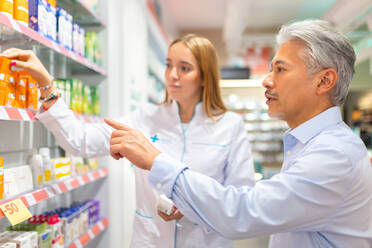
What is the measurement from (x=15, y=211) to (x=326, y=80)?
4.68 feet

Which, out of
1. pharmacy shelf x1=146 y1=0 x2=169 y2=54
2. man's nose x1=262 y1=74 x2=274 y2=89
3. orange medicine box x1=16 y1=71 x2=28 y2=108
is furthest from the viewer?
pharmacy shelf x1=146 y1=0 x2=169 y2=54

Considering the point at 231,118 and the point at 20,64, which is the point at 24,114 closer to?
the point at 20,64

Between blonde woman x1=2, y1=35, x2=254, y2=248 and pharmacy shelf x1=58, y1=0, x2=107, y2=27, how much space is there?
0.86 meters

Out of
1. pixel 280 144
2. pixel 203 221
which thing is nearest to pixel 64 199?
pixel 203 221

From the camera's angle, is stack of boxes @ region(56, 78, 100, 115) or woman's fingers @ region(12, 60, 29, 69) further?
stack of boxes @ region(56, 78, 100, 115)

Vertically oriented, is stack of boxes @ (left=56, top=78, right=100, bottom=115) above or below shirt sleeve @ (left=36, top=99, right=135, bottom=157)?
above

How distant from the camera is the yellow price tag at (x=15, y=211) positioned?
4.70 feet

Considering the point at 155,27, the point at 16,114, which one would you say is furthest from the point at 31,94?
the point at 155,27

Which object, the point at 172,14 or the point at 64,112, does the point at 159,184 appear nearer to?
the point at 64,112

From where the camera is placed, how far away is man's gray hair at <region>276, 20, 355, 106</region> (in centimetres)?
134

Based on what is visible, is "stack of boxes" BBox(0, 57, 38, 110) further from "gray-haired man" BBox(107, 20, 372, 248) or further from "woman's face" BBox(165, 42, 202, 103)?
"woman's face" BBox(165, 42, 202, 103)

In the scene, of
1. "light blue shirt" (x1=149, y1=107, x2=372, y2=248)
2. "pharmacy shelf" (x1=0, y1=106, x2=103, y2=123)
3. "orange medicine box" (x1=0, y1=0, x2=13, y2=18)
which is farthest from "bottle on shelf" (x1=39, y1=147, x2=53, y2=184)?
"light blue shirt" (x1=149, y1=107, x2=372, y2=248)

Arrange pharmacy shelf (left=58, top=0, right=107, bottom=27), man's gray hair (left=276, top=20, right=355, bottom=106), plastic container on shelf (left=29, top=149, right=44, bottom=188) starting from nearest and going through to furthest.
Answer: man's gray hair (left=276, top=20, right=355, bottom=106), plastic container on shelf (left=29, top=149, right=44, bottom=188), pharmacy shelf (left=58, top=0, right=107, bottom=27)

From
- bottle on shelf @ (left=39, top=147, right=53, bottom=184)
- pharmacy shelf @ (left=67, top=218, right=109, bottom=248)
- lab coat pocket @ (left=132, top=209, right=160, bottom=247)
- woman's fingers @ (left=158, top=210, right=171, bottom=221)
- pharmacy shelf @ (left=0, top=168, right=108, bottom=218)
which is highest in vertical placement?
bottle on shelf @ (left=39, top=147, right=53, bottom=184)
